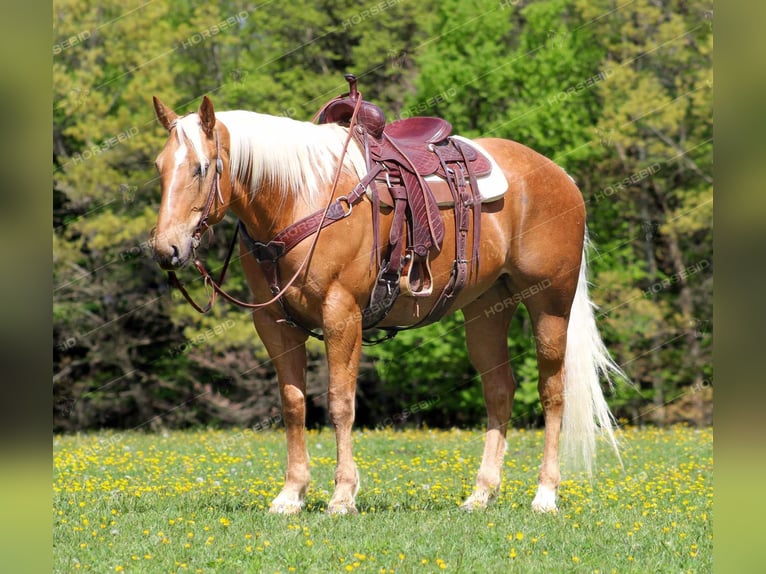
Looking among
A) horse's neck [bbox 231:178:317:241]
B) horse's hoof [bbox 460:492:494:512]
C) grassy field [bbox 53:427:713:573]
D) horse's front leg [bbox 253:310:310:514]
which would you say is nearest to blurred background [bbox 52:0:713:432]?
grassy field [bbox 53:427:713:573]

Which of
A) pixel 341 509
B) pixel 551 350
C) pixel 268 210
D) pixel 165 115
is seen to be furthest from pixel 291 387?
pixel 551 350

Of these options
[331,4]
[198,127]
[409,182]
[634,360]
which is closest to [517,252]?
[409,182]

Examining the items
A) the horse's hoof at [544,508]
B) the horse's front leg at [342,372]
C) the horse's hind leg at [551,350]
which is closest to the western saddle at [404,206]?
the horse's front leg at [342,372]

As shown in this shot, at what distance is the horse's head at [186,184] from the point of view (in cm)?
584

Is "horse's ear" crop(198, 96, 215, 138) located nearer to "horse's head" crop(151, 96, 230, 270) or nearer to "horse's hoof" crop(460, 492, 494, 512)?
"horse's head" crop(151, 96, 230, 270)

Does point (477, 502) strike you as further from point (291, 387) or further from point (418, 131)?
point (418, 131)

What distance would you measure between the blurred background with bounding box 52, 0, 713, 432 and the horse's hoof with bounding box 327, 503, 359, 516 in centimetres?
1122

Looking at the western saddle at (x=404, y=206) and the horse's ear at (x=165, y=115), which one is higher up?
the horse's ear at (x=165, y=115)

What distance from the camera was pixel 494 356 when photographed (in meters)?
7.90

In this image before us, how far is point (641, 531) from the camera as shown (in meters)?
6.40

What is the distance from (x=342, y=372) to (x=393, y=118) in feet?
47.3

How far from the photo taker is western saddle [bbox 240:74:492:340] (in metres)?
6.65

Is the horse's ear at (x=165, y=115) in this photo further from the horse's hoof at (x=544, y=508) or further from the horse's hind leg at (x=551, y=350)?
the horse's hoof at (x=544, y=508)

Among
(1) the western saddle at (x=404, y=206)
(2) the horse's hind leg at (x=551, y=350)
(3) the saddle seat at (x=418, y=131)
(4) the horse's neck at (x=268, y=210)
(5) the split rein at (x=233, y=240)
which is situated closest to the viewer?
(5) the split rein at (x=233, y=240)
